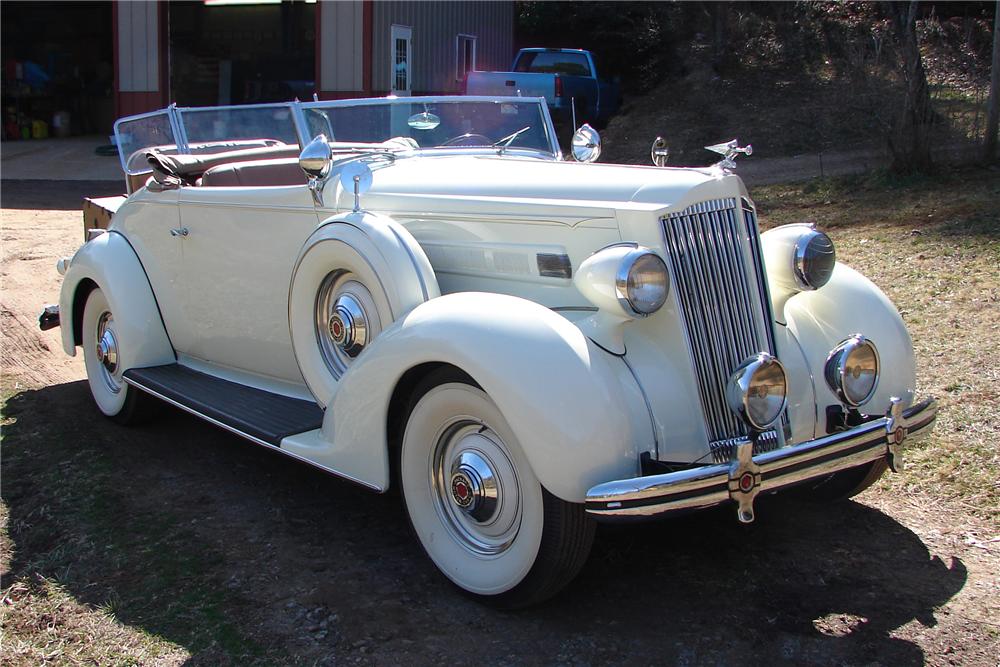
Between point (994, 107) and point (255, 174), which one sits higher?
point (994, 107)

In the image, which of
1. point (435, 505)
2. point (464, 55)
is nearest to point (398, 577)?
point (435, 505)

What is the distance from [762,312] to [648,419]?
664 mm

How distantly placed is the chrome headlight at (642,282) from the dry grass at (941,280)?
1681 millimetres

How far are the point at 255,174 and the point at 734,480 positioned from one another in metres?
2.99

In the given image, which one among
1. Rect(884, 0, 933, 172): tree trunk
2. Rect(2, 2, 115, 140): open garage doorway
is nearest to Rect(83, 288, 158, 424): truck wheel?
Rect(884, 0, 933, 172): tree trunk

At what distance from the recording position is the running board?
12.1ft

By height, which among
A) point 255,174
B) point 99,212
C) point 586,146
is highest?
point 586,146

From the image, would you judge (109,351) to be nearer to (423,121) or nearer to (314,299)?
(314,299)

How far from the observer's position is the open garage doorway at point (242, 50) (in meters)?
19.6

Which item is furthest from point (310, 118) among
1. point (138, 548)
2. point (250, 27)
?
point (250, 27)

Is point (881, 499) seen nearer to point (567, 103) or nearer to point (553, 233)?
point (553, 233)

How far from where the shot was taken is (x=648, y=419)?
292cm

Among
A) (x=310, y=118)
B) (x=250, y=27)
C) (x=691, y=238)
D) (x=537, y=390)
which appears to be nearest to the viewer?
(x=537, y=390)

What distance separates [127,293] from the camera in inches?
187
